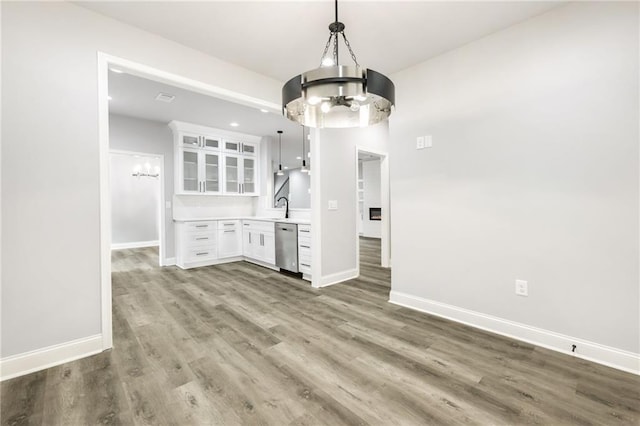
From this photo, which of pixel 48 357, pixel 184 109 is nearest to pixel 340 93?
pixel 48 357

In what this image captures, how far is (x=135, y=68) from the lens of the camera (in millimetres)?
2369

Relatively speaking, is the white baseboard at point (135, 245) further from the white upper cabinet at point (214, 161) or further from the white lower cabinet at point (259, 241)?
the white lower cabinet at point (259, 241)

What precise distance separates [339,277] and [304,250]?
2.17 ft

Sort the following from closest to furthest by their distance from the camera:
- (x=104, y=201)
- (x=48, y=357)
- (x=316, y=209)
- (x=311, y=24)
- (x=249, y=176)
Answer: (x=48, y=357), (x=104, y=201), (x=311, y=24), (x=316, y=209), (x=249, y=176)

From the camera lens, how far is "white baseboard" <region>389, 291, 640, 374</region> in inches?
76.2

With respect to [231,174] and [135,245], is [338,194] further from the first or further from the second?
[135,245]

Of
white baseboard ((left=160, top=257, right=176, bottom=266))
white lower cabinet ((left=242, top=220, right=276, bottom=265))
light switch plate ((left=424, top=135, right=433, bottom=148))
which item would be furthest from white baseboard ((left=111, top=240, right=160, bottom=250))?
light switch plate ((left=424, top=135, right=433, bottom=148))

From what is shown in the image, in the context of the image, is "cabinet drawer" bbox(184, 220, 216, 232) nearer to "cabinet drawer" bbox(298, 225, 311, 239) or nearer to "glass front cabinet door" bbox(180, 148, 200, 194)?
"glass front cabinet door" bbox(180, 148, 200, 194)

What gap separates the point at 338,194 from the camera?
4148mm

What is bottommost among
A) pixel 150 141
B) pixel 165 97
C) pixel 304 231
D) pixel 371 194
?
pixel 304 231

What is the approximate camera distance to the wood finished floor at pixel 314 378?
4.99ft

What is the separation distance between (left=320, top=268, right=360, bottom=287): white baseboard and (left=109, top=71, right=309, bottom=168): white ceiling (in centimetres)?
278

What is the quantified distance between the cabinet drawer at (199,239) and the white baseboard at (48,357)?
117 inches

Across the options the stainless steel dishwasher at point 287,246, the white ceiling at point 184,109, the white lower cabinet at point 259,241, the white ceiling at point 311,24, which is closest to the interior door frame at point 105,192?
the white ceiling at point 311,24
